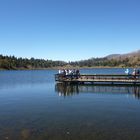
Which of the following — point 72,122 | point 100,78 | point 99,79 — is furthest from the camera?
point 100,78

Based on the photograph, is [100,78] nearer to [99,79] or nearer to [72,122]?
[99,79]

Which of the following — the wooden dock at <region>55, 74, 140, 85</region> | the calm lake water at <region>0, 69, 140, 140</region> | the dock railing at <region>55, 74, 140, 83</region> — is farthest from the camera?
the dock railing at <region>55, 74, 140, 83</region>

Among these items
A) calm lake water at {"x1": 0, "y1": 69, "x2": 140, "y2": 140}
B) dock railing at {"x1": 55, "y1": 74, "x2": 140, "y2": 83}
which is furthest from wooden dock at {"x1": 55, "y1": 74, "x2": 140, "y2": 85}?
calm lake water at {"x1": 0, "y1": 69, "x2": 140, "y2": 140}

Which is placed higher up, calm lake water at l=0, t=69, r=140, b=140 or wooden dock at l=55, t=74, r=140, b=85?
wooden dock at l=55, t=74, r=140, b=85

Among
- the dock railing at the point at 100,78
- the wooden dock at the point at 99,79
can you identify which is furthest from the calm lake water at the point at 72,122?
the dock railing at the point at 100,78

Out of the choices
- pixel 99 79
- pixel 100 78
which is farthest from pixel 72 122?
pixel 100 78

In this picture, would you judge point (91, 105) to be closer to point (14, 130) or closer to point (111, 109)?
point (111, 109)

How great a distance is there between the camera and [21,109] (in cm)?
2484

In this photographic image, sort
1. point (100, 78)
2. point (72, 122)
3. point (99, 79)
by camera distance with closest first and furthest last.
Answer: point (72, 122) → point (99, 79) → point (100, 78)

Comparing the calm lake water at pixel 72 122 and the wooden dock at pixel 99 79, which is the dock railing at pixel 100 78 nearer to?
the wooden dock at pixel 99 79

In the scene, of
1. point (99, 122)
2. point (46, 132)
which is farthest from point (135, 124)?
point (46, 132)

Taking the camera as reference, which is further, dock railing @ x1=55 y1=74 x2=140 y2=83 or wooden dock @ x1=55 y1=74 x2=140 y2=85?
dock railing @ x1=55 y1=74 x2=140 y2=83

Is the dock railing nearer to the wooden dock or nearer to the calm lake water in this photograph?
the wooden dock

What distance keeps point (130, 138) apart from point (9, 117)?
398 inches
